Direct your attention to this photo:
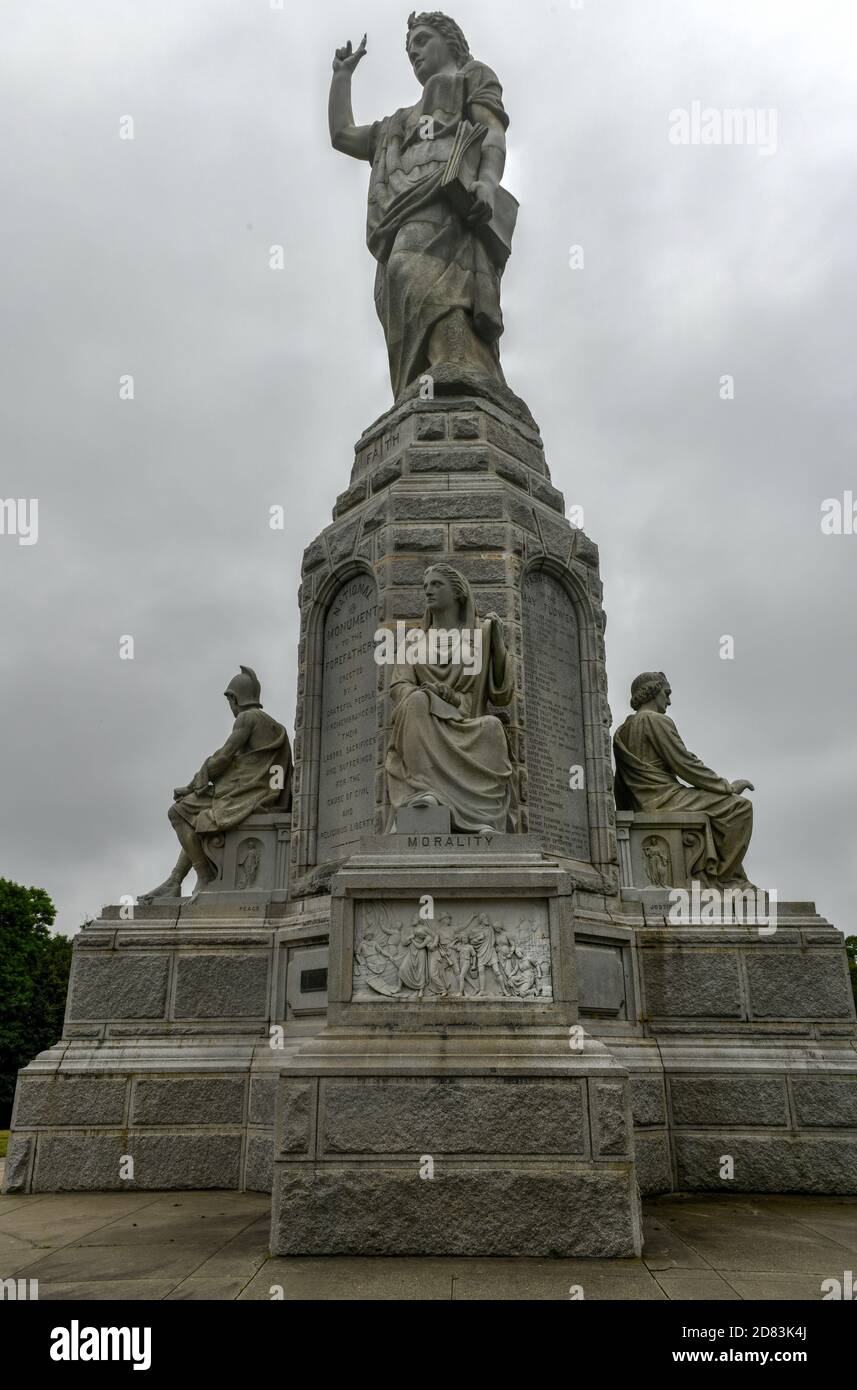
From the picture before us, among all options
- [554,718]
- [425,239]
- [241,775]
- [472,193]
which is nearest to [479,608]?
[554,718]

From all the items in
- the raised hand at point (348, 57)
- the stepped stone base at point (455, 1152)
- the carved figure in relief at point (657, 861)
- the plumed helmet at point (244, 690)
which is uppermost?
the raised hand at point (348, 57)

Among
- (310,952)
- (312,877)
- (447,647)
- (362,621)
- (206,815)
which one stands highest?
(362,621)

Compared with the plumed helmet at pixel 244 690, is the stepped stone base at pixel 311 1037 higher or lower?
lower

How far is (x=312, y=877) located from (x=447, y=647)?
10.8ft

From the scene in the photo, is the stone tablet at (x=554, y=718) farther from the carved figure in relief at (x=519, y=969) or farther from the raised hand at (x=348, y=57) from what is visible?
the raised hand at (x=348, y=57)

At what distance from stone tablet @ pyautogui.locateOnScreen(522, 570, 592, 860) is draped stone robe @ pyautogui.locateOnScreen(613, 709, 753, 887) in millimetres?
954

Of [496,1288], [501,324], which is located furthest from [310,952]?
[501,324]

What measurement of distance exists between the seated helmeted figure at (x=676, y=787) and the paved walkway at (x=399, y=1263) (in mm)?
3713

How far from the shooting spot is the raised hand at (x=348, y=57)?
14044 millimetres

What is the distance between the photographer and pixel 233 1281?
18.6ft

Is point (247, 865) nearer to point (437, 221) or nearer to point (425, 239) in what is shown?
point (425, 239)

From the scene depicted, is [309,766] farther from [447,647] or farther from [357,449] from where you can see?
[357,449]

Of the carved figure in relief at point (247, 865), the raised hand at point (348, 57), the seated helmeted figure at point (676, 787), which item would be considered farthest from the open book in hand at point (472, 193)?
the carved figure in relief at point (247, 865)

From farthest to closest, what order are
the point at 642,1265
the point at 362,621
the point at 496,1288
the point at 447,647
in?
the point at 362,621 → the point at 447,647 → the point at 642,1265 → the point at 496,1288
